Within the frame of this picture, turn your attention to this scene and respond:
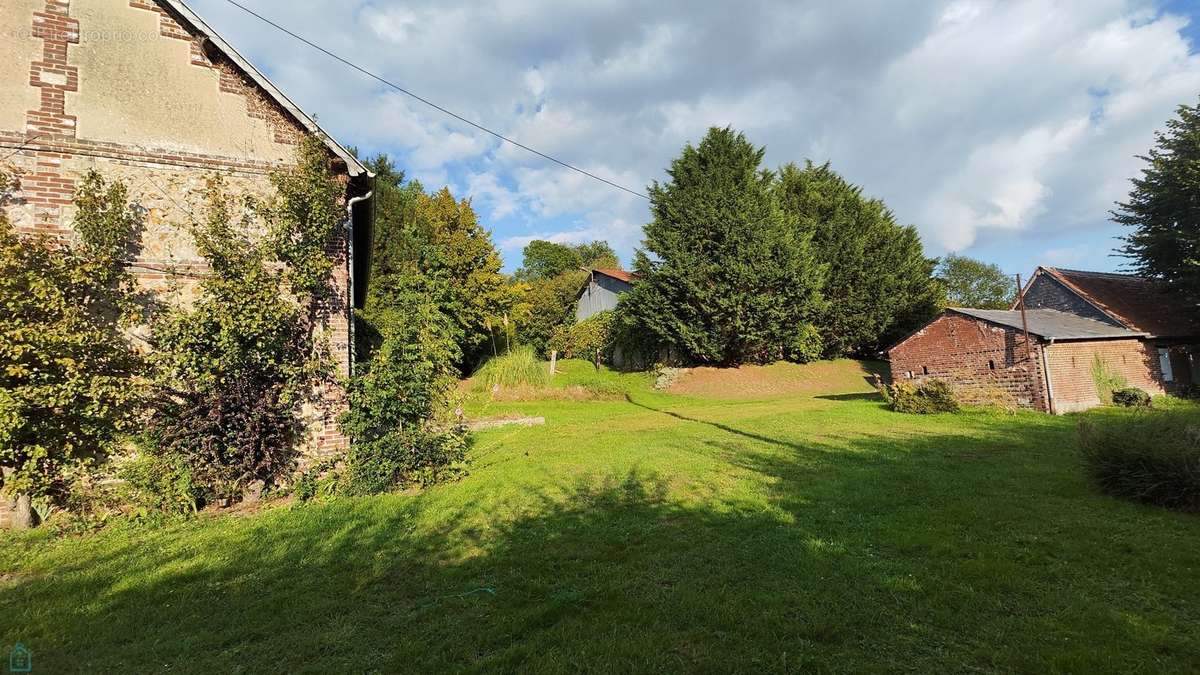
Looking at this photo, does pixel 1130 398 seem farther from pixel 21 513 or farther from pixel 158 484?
pixel 21 513

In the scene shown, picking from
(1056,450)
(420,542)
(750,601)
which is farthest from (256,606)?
(1056,450)

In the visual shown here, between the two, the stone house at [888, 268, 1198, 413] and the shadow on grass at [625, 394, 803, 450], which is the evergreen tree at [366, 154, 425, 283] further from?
the stone house at [888, 268, 1198, 413]

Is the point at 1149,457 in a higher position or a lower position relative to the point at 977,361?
lower

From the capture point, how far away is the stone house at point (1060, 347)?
15906 millimetres

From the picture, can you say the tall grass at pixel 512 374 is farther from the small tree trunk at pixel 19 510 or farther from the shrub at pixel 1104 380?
the shrub at pixel 1104 380

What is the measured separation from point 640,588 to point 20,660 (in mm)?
4195

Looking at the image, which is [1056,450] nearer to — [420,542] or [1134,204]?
[420,542]

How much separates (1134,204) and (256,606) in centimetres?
2844

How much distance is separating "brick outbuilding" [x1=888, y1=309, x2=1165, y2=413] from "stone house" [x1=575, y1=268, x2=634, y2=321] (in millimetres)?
19568

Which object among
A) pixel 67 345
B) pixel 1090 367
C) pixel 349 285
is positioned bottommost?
pixel 1090 367

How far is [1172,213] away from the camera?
18078 millimetres

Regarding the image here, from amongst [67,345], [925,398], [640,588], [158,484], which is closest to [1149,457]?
[640,588]

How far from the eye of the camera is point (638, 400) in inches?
873

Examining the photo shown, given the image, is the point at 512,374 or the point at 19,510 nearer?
the point at 19,510
